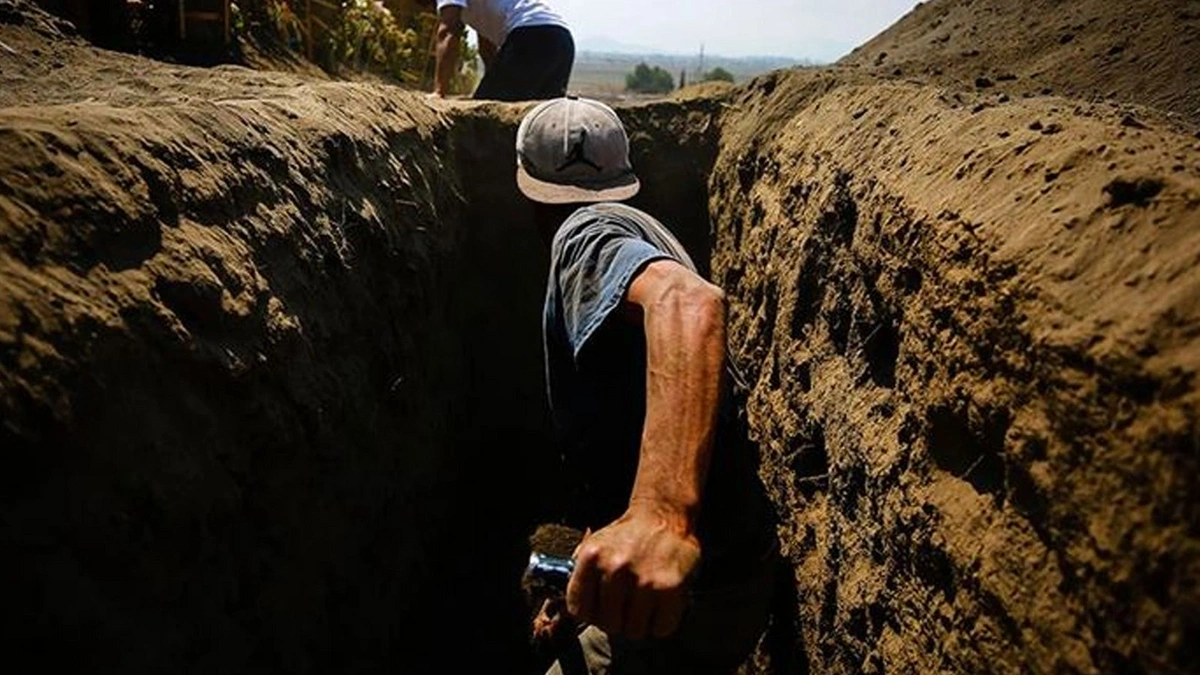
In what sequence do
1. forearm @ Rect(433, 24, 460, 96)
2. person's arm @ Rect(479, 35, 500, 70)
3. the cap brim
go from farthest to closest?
person's arm @ Rect(479, 35, 500, 70), forearm @ Rect(433, 24, 460, 96), the cap brim

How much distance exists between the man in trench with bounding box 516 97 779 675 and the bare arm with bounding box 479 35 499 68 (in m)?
4.41

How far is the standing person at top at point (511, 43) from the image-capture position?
6043mm

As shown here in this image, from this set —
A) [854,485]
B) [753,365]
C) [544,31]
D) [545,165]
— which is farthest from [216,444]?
[544,31]

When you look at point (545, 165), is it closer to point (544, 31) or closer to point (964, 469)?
point (964, 469)

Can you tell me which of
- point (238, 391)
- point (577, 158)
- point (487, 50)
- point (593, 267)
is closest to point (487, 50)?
point (487, 50)

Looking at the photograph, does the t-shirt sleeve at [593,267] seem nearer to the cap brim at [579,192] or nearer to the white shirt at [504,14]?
the cap brim at [579,192]

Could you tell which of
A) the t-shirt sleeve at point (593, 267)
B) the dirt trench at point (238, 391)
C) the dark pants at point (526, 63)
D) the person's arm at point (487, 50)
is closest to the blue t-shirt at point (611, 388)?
the t-shirt sleeve at point (593, 267)

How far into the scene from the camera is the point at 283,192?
9.07 feet

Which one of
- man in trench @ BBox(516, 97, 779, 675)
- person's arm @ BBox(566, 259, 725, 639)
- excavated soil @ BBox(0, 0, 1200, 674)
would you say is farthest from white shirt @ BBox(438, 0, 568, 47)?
person's arm @ BBox(566, 259, 725, 639)

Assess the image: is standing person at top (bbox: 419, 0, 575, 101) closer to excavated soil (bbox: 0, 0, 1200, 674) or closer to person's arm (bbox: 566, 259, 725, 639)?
excavated soil (bbox: 0, 0, 1200, 674)

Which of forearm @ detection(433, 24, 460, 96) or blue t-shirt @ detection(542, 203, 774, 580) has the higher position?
forearm @ detection(433, 24, 460, 96)

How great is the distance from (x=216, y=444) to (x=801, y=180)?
100 inches

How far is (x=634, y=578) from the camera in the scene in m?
1.36

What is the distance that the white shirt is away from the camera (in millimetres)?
6164
